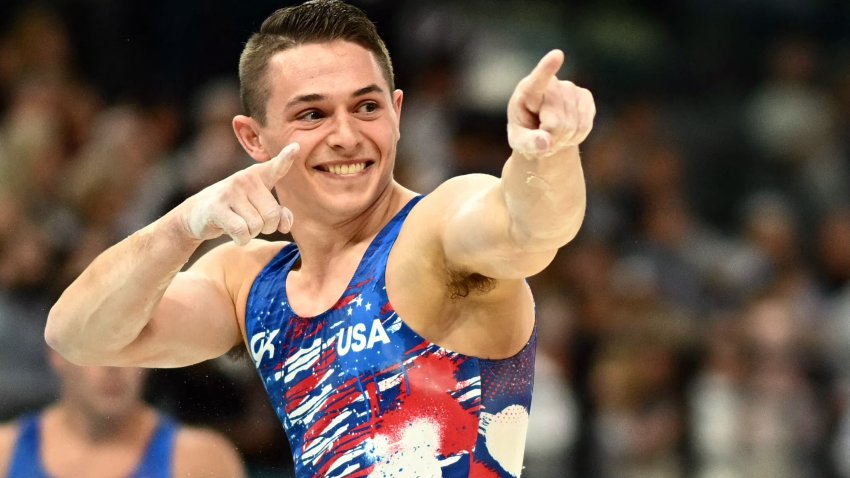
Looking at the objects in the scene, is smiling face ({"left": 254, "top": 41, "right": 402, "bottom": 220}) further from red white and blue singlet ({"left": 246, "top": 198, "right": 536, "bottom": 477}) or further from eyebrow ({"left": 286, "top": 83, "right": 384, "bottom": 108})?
red white and blue singlet ({"left": 246, "top": 198, "right": 536, "bottom": 477})

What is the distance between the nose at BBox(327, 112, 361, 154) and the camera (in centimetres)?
302

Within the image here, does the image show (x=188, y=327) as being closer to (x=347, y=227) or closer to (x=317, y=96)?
(x=347, y=227)

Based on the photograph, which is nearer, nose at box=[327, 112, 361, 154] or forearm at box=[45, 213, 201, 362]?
forearm at box=[45, 213, 201, 362]

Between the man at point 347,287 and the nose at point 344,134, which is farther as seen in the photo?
the nose at point 344,134

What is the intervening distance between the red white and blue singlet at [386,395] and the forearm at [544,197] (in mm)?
522

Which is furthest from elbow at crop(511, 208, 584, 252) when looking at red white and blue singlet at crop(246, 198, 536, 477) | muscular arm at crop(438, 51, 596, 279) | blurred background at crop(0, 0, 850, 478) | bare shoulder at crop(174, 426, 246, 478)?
blurred background at crop(0, 0, 850, 478)

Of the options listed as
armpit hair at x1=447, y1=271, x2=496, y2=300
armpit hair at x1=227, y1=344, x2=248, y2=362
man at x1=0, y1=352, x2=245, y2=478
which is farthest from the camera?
man at x1=0, y1=352, x2=245, y2=478

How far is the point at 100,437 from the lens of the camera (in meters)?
4.57

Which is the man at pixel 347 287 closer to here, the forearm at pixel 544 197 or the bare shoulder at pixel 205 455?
the forearm at pixel 544 197

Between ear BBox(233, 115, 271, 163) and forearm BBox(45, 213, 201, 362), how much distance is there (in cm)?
53

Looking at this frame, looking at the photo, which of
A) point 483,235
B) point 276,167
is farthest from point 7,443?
point 483,235

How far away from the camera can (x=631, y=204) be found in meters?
7.93

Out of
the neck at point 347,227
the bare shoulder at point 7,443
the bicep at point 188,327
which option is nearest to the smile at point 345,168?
the neck at point 347,227

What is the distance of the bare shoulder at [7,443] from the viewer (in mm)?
4543
